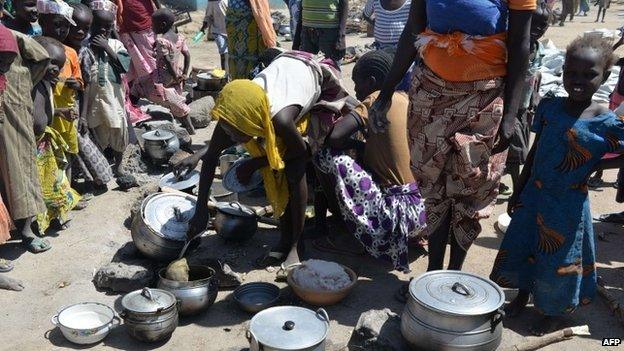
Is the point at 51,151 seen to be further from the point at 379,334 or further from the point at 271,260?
the point at 379,334

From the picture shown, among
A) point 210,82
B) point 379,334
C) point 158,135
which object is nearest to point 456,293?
point 379,334

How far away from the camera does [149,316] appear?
2.97m

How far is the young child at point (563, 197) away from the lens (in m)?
2.92

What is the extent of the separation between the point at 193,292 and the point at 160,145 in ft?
8.24

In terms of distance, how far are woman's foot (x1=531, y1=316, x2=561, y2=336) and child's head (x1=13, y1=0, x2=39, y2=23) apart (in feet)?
13.0

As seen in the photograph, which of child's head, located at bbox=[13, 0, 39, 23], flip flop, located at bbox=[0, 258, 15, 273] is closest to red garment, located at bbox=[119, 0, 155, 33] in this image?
child's head, located at bbox=[13, 0, 39, 23]

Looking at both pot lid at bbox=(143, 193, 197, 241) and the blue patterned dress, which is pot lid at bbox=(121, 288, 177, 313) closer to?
pot lid at bbox=(143, 193, 197, 241)

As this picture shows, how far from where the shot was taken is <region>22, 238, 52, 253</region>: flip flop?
403 centimetres

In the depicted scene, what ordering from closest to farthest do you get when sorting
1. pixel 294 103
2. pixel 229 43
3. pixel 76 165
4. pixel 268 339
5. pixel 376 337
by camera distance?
pixel 268 339
pixel 376 337
pixel 294 103
pixel 76 165
pixel 229 43

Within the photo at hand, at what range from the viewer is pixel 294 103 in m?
3.49

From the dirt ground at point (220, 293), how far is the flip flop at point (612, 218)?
7cm

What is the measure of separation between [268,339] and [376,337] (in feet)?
1.99

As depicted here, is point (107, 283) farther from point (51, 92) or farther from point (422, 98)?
point (422, 98)


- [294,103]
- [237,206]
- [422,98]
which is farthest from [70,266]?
[422,98]
